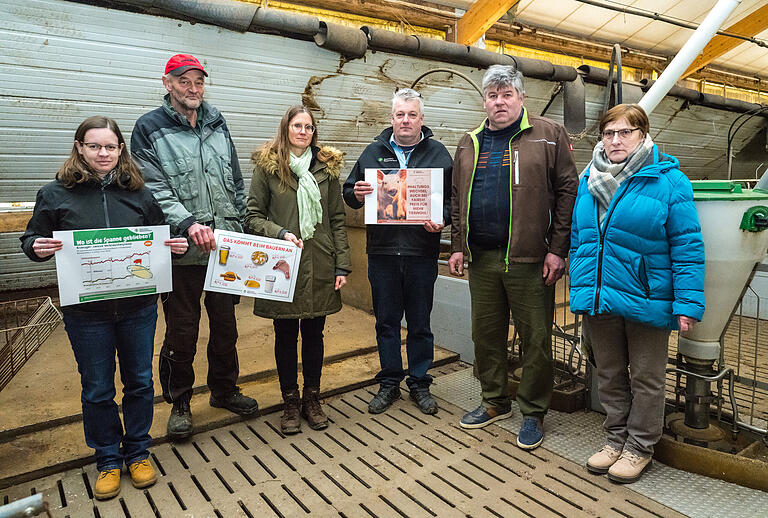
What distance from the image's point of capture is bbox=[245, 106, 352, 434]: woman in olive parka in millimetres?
2338

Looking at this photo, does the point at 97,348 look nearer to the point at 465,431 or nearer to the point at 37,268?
the point at 465,431

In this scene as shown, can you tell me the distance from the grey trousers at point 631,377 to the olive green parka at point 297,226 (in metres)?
1.15

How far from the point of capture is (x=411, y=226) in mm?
2521

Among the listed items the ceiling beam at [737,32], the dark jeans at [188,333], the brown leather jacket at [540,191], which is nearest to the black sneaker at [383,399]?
the dark jeans at [188,333]

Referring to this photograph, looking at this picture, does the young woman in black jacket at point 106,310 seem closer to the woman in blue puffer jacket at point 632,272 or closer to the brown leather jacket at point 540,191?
the brown leather jacket at point 540,191

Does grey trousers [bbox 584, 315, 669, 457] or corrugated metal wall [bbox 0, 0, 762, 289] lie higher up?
corrugated metal wall [bbox 0, 0, 762, 289]

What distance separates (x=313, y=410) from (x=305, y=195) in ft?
3.38

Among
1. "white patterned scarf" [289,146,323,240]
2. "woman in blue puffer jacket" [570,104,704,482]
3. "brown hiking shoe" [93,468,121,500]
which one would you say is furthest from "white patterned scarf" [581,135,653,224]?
"brown hiking shoe" [93,468,121,500]

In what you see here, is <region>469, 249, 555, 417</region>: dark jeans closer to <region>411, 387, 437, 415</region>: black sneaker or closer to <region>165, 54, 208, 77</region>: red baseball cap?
<region>411, 387, 437, 415</region>: black sneaker

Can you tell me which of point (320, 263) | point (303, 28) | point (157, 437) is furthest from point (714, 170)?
point (157, 437)

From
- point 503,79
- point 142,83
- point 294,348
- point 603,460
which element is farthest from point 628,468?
point 142,83

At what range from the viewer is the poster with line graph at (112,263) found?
1761 millimetres

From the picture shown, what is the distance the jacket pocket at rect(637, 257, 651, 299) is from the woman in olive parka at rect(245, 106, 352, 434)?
1250mm

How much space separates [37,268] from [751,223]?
4785 mm
